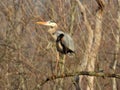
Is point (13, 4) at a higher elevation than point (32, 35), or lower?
higher

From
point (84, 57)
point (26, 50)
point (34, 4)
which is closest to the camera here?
point (84, 57)

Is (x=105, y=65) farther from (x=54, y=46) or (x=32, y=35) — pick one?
(x=54, y=46)

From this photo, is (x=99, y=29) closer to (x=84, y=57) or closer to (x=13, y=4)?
(x=84, y=57)

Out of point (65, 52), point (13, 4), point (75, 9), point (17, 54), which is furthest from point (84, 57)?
point (13, 4)

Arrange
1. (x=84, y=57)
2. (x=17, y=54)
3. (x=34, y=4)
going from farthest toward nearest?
(x=34, y=4), (x=17, y=54), (x=84, y=57)

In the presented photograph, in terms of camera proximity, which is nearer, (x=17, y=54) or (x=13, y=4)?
(x=17, y=54)

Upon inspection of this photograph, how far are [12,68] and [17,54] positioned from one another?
100 cm

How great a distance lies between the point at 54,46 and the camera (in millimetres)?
6402

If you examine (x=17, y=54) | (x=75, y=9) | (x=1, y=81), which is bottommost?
(x=1, y=81)

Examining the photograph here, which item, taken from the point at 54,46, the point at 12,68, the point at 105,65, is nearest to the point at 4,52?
the point at 12,68

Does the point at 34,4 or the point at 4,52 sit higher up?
the point at 34,4

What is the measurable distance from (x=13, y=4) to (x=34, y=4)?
4.14 feet

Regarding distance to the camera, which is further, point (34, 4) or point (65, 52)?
point (34, 4)

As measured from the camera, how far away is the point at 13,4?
938 cm
